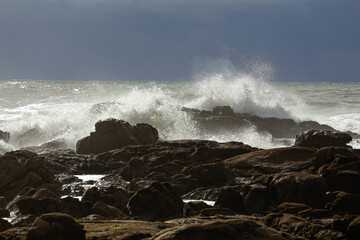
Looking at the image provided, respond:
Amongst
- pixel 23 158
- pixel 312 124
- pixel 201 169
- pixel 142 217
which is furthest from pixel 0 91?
pixel 142 217

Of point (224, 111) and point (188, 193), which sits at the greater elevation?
point (224, 111)

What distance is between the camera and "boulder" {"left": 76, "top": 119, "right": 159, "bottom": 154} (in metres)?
19.2

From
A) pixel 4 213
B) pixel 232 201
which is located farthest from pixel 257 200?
pixel 4 213

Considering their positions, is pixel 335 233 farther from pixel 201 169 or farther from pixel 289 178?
pixel 201 169

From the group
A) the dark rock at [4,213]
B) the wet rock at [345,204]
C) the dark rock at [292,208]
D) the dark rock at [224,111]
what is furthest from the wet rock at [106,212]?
the dark rock at [224,111]

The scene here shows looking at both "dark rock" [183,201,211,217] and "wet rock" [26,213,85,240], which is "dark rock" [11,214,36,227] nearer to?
"dark rock" [183,201,211,217]

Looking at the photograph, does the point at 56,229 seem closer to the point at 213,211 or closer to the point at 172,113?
the point at 213,211

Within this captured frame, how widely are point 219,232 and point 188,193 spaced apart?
24.5 ft

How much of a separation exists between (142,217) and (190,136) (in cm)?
1815

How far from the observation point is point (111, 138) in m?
19.2

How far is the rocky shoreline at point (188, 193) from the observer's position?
607cm

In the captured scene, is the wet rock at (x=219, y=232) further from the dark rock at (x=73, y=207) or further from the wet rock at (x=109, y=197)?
the wet rock at (x=109, y=197)

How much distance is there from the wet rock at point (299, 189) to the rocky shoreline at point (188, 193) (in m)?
0.02

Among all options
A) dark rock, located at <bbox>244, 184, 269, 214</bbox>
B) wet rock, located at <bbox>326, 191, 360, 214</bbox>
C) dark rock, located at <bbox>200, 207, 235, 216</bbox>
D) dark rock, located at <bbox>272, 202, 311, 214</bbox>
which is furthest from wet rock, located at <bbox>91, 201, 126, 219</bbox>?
wet rock, located at <bbox>326, 191, 360, 214</bbox>
